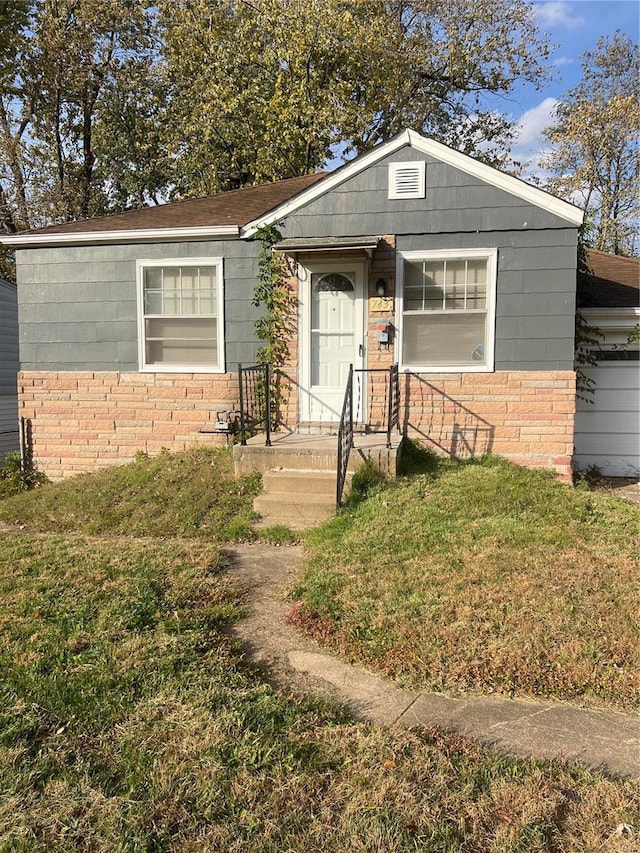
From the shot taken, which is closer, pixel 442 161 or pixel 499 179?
pixel 499 179

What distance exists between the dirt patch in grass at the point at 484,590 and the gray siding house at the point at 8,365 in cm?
1092

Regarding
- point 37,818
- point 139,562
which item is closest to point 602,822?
point 37,818

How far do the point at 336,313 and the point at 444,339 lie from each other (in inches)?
60.6

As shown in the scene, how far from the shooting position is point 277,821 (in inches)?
84.6

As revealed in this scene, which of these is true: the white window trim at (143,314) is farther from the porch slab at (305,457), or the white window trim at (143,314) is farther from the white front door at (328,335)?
the porch slab at (305,457)

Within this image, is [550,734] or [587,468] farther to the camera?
[587,468]

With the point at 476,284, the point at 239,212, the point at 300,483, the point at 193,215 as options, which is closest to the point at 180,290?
the point at 193,215

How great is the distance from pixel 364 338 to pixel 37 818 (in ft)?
21.3

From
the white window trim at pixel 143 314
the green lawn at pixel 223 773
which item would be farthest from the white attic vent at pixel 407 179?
the green lawn at pixel 223 773

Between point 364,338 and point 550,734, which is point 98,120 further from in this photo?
point 550,734

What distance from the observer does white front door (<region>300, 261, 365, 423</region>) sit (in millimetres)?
7828

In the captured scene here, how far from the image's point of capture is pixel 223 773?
2.39 meters

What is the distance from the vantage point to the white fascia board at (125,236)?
26.0 ft

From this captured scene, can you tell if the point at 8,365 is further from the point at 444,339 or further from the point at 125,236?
the point at 444,339
